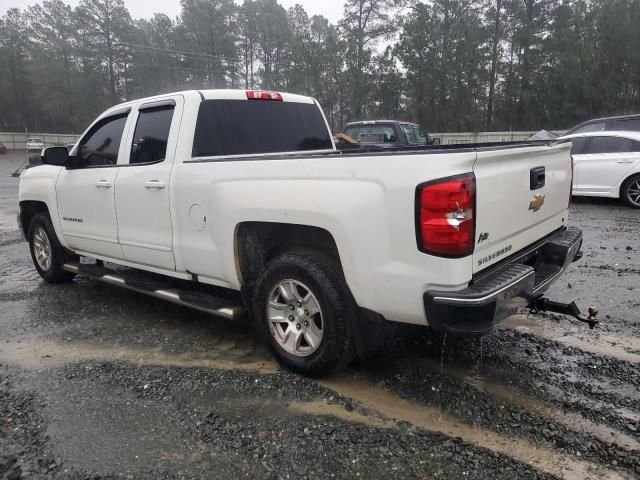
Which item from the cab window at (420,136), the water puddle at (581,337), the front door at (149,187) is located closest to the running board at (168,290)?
the front door at (149,187)

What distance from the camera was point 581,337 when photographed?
3922 mm

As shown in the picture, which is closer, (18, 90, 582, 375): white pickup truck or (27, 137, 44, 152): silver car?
(18, 90, 582, 375): white pickup truck

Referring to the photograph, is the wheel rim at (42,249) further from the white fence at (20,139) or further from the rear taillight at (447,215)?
the white fence at (20,139)

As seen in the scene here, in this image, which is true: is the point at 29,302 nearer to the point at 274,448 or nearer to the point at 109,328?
the point at 109,328

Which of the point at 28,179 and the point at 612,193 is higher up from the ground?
the point at 28,179

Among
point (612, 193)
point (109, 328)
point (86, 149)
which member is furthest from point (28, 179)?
point (612, 193)

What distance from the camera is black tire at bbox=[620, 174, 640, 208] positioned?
947 centimetres

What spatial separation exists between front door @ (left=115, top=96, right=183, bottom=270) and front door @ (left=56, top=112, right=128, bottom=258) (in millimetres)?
199

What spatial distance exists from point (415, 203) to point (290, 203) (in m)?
0.86

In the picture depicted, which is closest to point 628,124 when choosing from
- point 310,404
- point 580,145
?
point 580,145

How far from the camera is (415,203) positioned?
2.51 meters

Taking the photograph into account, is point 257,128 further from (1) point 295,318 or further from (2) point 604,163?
(2) point 604,163

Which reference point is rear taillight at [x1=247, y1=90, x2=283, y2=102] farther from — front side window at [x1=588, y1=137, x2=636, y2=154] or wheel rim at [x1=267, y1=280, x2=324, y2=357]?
front side window at [x1=588, y1=137, x2=636, y2=154]

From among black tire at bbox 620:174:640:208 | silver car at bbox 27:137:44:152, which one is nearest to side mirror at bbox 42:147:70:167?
black tire at bbox 620:174:640:208
